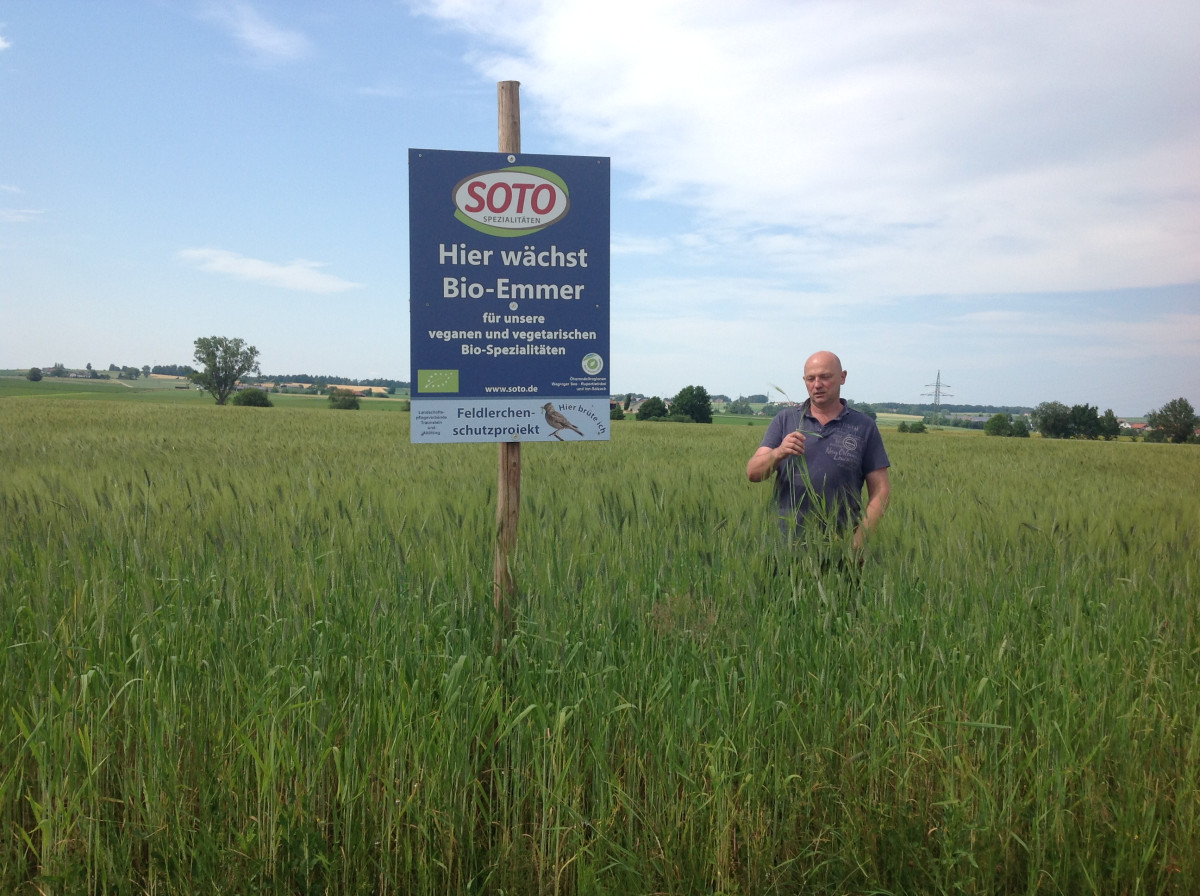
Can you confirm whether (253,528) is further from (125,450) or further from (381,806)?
(125,450)

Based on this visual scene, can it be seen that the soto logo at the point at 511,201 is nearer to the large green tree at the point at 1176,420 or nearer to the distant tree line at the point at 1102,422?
the distant tree line at the point at 1102,422

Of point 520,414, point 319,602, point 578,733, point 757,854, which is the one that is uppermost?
point 520,414

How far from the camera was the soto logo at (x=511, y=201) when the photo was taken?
136 inches

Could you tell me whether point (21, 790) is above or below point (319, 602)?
below

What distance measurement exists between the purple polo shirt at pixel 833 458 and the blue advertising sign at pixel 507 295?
145 cm

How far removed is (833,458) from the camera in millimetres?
4379

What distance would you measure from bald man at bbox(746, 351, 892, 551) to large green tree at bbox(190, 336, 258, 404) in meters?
106

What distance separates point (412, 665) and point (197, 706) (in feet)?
2.39

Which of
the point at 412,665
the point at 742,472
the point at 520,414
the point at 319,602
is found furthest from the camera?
the point at 742,472

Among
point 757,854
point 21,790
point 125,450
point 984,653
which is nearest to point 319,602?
point 21,790

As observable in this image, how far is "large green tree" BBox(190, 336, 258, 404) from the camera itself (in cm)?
9788

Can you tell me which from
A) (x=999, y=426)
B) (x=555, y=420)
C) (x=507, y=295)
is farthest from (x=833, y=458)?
(x=999, y=426)

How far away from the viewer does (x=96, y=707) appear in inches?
95.8

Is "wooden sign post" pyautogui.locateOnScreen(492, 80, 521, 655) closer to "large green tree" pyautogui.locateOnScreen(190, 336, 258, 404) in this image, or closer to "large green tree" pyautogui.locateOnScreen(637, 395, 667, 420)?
"large green tree" pyautogui.locateOnScreen(637, 395, 667, 420)
